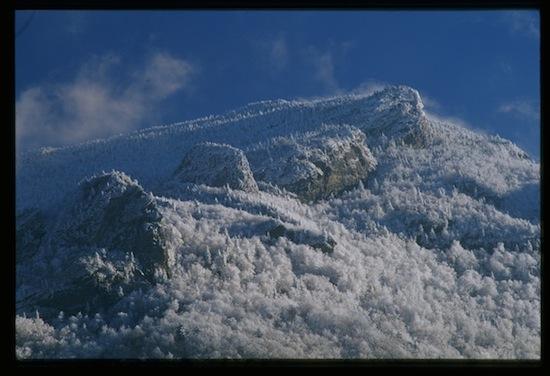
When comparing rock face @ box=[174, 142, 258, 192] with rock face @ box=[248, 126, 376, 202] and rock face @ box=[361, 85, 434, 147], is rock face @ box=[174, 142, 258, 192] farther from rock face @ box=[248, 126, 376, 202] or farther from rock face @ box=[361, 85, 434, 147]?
rock face @ box=[361, 85, 434, 147]

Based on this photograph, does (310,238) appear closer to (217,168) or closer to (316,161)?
(217,168)

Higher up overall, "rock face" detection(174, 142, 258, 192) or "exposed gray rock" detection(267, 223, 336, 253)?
"rock face" detection(174, 142, 258, 192)

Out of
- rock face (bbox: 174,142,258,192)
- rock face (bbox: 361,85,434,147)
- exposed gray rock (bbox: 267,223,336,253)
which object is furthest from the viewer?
rock face (bbox: 361,85,434,147)

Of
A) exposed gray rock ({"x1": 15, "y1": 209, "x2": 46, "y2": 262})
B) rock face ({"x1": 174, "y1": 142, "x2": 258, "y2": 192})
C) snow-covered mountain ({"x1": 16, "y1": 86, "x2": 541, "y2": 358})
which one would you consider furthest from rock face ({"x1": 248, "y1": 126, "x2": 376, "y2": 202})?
exposed gray rock ({"x1": 15, "y1": 209, "x2": 46, "y2": 262})

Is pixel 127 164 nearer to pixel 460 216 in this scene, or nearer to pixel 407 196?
pixel 407 196

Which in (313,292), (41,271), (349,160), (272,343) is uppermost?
(349,160)

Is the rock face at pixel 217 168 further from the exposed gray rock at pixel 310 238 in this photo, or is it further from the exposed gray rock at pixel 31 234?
the exposed gray rock at pixel 31 234


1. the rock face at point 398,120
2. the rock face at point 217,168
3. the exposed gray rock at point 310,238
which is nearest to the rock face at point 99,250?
the rock face at point 217,168
